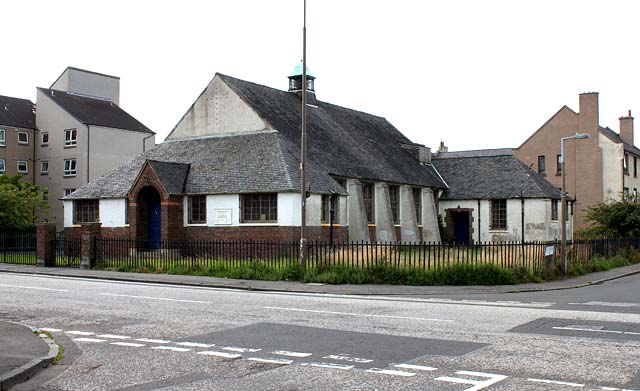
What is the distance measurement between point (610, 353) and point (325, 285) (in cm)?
1408

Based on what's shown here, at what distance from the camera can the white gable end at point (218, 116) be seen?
3931 centimetres

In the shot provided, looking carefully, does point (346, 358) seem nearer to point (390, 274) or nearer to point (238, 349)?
point (238, 349)

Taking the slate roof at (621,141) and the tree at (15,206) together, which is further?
the slate roof at (621,141)

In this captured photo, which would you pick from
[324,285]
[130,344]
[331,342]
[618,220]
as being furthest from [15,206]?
[331,342]

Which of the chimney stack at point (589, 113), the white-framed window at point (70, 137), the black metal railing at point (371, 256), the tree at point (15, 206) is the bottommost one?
the black metal railing at point (371, 256)

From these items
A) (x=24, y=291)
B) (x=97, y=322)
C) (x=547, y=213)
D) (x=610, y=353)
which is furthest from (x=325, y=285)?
(x=547, y=213)

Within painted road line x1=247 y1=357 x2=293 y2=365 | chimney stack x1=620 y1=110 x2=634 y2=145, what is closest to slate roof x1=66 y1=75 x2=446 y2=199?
painted road line x1=247 y1=357 x2=293 y2=365

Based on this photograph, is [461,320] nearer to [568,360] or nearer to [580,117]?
[568,360]

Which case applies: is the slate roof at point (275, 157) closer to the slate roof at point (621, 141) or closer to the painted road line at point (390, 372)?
the slate roof at point (621, 141)

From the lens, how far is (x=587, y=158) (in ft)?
199

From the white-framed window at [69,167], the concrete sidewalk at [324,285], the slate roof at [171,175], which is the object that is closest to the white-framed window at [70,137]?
the white-framed window at [69,167]

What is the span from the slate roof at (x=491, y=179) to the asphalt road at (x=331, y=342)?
28796 mm

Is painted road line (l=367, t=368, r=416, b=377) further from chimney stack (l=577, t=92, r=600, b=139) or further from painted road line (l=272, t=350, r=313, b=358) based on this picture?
chimney stack (l=577, t=92, r=600, b=139)

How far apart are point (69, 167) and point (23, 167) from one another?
476 centimetres
